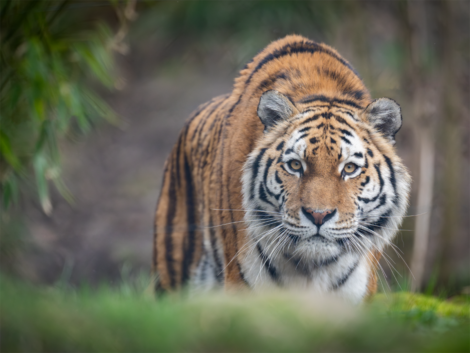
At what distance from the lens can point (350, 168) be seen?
1.96 m

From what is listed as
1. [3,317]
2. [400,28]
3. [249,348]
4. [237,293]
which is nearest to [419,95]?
[400,28]

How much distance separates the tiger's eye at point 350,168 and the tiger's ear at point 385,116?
0.68ft

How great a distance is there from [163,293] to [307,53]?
1.41 meters

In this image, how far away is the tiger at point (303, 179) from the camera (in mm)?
1933

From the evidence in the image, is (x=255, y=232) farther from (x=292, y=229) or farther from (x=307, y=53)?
(x=307, y=53)

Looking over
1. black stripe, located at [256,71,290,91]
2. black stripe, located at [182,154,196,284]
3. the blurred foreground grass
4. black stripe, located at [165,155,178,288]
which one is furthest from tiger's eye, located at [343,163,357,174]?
black stripe, located at [165,155,178,288]

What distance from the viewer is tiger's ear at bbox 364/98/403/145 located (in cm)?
201

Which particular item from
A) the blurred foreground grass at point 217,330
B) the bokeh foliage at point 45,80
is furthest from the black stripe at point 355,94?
the bokeh foliage at point 45,80

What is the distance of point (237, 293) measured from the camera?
2090 mm

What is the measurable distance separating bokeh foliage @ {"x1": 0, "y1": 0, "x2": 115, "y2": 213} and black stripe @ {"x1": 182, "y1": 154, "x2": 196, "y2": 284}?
0.83 m

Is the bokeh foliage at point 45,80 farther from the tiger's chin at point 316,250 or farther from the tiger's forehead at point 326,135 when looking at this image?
the tiger's chin at point 316,250

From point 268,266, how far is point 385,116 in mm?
789

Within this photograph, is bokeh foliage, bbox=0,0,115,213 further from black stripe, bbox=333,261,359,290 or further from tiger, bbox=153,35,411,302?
black stripe, bbox=333,261,359,290

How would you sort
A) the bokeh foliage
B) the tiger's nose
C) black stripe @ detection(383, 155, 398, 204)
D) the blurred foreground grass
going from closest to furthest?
the blurred foreground grass
the tiger's nose
black stripe @ detection(383, 155, 398, 204)
the bokeh foliage
